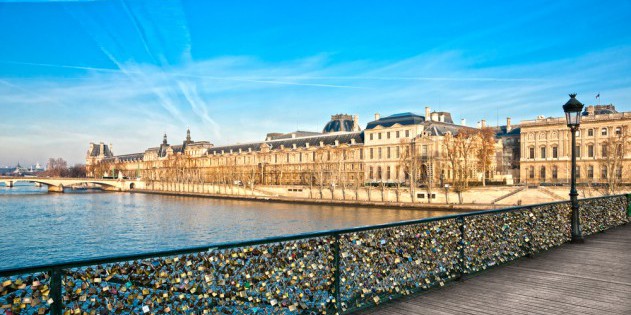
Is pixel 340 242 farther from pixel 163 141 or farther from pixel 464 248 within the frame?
pixel 163 141

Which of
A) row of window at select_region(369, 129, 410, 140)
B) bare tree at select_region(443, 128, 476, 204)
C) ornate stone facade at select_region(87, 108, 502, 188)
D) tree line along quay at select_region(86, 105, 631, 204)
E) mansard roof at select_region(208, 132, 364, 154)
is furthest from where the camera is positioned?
mansard roof at select_region(208, 132, 364, 154)

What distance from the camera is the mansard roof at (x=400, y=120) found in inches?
2704

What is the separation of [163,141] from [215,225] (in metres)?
105

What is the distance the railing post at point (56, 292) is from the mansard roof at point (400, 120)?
66474 millimetres

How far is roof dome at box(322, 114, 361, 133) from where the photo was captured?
90.7 m

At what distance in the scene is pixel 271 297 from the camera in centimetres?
533

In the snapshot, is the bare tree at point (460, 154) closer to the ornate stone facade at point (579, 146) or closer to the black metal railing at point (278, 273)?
the ornate stone facade at point (579, 146)

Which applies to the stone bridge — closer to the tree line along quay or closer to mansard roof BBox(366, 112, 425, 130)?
the tree line along quay

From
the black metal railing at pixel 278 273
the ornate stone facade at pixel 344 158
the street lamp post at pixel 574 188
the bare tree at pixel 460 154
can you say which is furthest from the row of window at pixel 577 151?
the black metal railing at pixel 278 273

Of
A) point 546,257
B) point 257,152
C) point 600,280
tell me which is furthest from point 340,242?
point 257,152

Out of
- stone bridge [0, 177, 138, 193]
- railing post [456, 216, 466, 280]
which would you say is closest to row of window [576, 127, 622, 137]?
railing post [456, 216, 466, 280]

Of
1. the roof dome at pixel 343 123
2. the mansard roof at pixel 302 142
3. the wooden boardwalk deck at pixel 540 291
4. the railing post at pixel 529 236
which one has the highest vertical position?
the roof dome at pixel 343 123

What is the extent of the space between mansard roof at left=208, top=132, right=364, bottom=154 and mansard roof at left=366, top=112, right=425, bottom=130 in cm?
412

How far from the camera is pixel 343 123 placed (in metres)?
90.8
